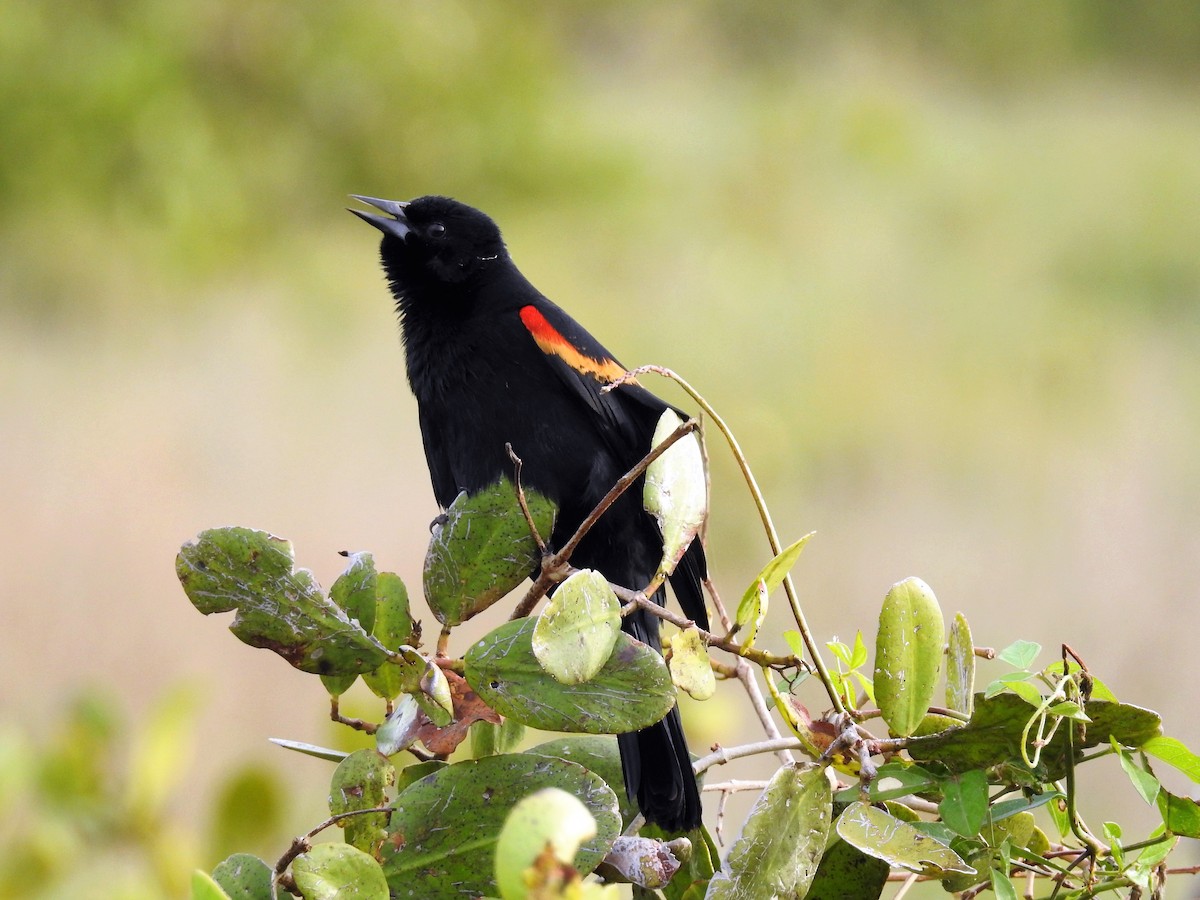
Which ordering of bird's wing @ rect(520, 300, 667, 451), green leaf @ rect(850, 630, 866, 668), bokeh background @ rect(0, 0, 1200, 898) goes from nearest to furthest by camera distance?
green leaf @ rect(850, 630, 866, 668) < bird's wing @ rect(520, 300, 667, 451) < bokeh background @ rect(0, 0, 1200, 898)

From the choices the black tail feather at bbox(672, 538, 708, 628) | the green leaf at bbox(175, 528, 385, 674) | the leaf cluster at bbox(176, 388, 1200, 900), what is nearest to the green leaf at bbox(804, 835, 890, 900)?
the leaf cluster at bbox(176, 388, 1200, 900)

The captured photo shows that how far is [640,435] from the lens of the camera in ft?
3.00

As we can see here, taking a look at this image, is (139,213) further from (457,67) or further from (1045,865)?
(1045,865)

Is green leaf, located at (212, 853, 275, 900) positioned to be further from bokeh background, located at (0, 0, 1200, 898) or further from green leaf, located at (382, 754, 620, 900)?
bokeh background, located at (0, 0, 1200, 898)

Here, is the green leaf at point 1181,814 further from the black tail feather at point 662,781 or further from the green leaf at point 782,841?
the black tail feather at point 662,781

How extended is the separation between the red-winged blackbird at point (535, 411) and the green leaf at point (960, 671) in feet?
1.28

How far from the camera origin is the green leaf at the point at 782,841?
0.39m

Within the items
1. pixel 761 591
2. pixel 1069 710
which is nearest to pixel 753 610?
pixel 761 591

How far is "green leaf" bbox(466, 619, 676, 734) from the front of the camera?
396mm

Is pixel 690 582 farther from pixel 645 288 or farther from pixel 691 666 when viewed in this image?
pixel 645 288

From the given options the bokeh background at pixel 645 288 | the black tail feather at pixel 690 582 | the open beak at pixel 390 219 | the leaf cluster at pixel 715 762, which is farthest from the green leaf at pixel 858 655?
the bokeh background at pixel 645 288

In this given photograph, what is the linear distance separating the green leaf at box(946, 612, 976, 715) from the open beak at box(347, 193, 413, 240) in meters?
0.71

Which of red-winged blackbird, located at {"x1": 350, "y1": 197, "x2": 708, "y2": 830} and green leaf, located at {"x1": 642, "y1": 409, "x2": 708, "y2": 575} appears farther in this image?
red-winged blackbird, located at {"x1": 350, "y1": 197, "x2": 708, "y2": 830}

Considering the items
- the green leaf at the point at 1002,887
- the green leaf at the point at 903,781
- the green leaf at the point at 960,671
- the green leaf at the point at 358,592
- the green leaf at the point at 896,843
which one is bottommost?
the green leaf at the point at 1002,887
